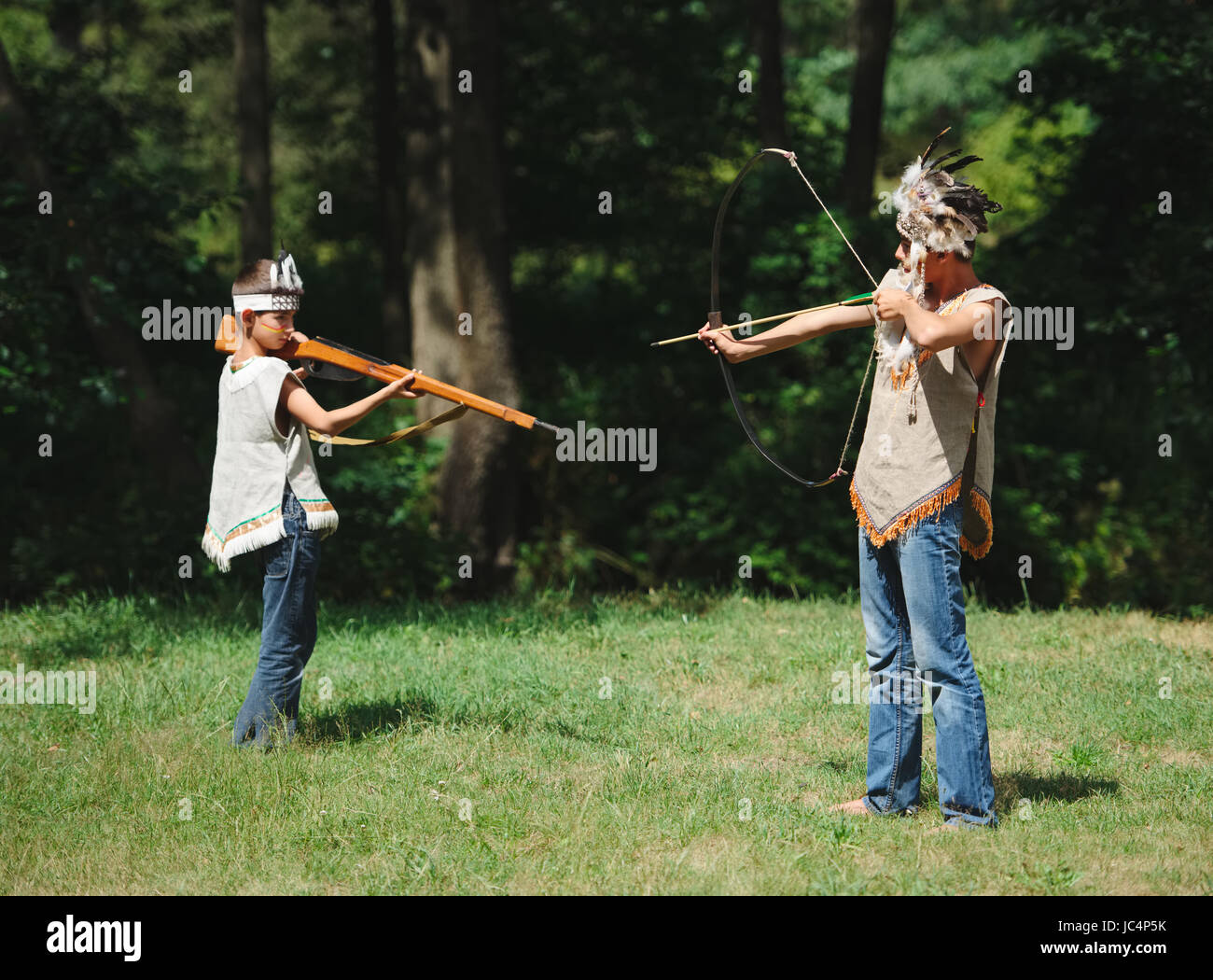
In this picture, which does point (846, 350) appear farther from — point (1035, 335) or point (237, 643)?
point (237, 643)

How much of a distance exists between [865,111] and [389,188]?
233 inches

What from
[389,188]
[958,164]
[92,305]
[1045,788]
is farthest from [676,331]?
[1045,788]

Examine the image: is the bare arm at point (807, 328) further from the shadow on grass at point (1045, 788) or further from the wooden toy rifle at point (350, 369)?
the shadow on grass at point (1045, 788)

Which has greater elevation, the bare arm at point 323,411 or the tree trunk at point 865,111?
the tree trunk at point 865,111

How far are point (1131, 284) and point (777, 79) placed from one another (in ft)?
15.6

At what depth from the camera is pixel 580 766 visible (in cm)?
537

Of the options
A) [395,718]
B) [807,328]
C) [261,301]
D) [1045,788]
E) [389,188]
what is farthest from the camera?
[389,188]

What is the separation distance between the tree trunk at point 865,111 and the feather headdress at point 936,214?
8653mm

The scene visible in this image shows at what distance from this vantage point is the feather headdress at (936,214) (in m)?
4.39

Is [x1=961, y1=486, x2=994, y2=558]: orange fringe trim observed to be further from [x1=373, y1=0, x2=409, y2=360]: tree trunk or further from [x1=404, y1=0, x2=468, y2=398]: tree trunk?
[x1=373, y1=0, x2=409, y2=360]: tree trunk

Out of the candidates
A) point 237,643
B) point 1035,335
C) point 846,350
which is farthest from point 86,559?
point 1035,335

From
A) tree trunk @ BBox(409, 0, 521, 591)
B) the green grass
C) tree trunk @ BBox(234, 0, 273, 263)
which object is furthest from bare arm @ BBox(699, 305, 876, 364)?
tree trunk @ BBox(234, 0, 273, 263)

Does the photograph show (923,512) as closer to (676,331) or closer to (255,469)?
(255,469)
